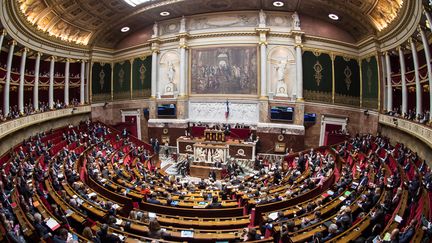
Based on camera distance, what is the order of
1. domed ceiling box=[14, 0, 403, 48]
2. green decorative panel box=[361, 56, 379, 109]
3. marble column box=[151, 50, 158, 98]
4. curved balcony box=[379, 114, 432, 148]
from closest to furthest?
1. curved balcony box=[379, 114, 432, 148]
2. domed ceiling box=[14, 0, 403, 48]
3. green decorative panel box=[361, 56, 379, 109]
4. marble column box=[151, 50, 158, 98]

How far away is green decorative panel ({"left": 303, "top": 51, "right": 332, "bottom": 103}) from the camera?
21031 mm

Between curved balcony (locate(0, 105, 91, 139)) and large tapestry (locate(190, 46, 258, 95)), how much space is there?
34.9ft

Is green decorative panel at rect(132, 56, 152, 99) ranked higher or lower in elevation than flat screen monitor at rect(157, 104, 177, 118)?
higher

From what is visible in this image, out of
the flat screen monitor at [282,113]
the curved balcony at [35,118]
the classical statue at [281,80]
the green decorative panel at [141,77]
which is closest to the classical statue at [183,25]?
the green decorative panel at [141,77]

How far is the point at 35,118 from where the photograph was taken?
58.7ft

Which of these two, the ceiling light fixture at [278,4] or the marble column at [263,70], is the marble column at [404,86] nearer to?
the ceiling light fixture at [278,4]

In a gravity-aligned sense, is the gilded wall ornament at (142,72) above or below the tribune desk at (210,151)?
above

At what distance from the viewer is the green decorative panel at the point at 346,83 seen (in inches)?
830

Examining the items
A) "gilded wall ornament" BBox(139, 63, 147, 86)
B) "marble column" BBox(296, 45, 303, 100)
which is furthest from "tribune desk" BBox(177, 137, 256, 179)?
"gilded wall ornament" BBox(139, 63, 147, 86)

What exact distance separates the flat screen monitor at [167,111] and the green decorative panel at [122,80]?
4820mm

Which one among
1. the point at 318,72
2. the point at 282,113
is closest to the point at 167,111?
the point at 282,113

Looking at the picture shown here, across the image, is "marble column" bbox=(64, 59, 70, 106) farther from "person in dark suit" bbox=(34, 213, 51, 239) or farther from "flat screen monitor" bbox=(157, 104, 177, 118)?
"person in dark suit" bbox=(34, 213, 51, 239)

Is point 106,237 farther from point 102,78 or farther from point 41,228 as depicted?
point 102,78

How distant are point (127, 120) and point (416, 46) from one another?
23.2 metres
